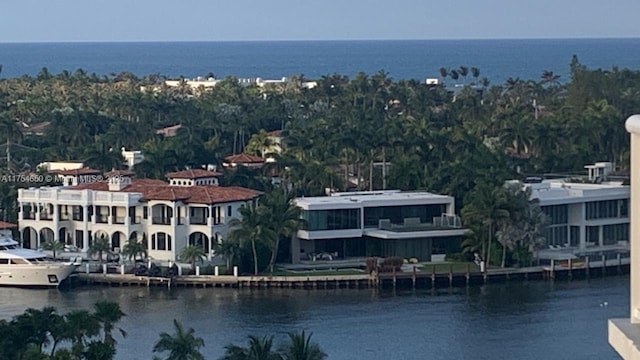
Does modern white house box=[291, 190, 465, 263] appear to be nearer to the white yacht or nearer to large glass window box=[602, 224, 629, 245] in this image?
large glass window box=[602, 224, 629, 245]

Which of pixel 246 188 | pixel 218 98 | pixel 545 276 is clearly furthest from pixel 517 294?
pixel 218 98

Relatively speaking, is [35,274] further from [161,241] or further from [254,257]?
[254,257]

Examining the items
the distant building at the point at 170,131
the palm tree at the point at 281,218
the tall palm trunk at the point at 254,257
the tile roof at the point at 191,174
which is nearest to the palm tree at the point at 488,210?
the palm tree at the point at 281,218

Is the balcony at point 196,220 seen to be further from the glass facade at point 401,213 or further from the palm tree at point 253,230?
the glass facade at point 401,213

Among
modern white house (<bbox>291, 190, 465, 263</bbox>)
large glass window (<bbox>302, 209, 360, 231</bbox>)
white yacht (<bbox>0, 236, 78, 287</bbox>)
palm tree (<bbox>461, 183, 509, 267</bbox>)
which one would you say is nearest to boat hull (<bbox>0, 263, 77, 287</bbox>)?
white yacht (<bbox>0, 236, 78, 287</bbox>)

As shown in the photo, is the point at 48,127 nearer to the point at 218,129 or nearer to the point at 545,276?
the point at 218,129

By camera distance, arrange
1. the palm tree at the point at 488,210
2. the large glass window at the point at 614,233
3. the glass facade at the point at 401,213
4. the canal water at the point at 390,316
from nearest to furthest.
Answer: the canal water at the point at 390,316 → the palm tree at the point at 488,210 → the glass facade at the point at 401,213 → the large glass window at the point at 614,233
